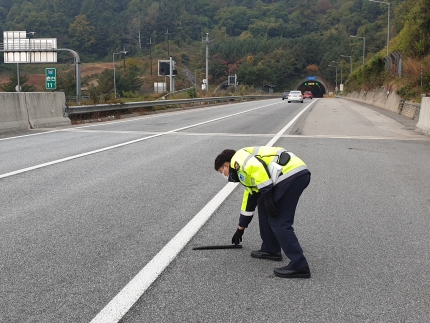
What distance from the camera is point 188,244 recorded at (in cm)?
550

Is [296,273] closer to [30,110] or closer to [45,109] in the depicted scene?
[30,110]

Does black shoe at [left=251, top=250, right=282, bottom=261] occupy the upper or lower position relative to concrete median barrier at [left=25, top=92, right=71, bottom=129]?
lower

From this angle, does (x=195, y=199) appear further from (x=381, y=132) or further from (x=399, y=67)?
(x=399, y=67)

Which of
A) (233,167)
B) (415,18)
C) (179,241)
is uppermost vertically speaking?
(415,18)

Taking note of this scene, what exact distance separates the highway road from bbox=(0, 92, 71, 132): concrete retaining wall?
19.7 feet

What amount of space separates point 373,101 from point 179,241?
A: 42.0 meters

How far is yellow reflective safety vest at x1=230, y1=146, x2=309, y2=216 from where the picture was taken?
14.8 ft

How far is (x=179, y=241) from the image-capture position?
5586 millimetres

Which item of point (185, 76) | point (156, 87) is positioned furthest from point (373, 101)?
point (185, 76)

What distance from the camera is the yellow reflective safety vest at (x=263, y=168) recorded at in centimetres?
450

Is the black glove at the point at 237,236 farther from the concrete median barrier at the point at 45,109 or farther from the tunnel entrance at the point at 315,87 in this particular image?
the tunnel entrance at the point at 315,87

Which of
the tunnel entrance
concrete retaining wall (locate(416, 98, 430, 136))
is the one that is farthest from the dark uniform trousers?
the tunnel entrance

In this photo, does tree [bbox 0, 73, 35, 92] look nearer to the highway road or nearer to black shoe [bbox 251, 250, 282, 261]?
the highway road

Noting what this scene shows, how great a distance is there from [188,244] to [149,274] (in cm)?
92
